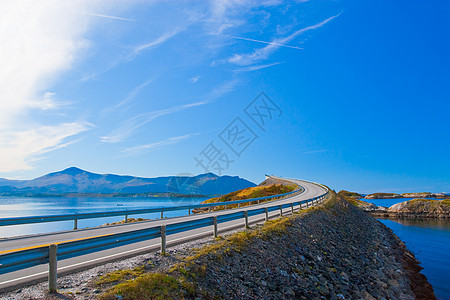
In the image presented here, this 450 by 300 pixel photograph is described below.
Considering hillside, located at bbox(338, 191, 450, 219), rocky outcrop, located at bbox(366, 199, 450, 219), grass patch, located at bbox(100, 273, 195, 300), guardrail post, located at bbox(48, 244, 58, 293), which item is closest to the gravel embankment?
guardrail post, located at bbox(48, 244, 58, 293)

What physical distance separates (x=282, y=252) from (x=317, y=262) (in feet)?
6.99

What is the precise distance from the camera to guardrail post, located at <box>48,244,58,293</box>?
6.04 metres

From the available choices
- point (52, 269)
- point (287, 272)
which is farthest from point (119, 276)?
point (287, 272)

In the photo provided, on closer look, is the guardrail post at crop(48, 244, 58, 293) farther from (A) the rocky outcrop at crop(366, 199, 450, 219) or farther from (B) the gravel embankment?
(A) the rocky outcrop at crop(366, 199, 450, 219)

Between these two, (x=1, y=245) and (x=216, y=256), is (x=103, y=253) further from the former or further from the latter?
(x=1, y=245)

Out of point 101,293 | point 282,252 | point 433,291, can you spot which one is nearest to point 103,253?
point 101,293

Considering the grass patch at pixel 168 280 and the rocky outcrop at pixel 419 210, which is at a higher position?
the grass patch at pixel 168 280

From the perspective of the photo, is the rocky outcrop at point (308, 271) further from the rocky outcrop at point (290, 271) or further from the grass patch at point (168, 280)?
the grass patch at point (168, 280)

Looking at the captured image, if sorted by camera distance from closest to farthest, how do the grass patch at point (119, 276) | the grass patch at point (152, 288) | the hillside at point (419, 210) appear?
the grass patch at point (152, 288), the grass patch at point (119, 276), the hillside at point (419, 210)

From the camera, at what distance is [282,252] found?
12.2 meters

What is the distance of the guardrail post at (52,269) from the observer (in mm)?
6037

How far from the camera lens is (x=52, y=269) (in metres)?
6.11

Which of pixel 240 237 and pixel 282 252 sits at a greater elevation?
pixel 240 237

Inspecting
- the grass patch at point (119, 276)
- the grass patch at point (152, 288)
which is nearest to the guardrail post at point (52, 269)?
the grass patch at point (119, 276)
